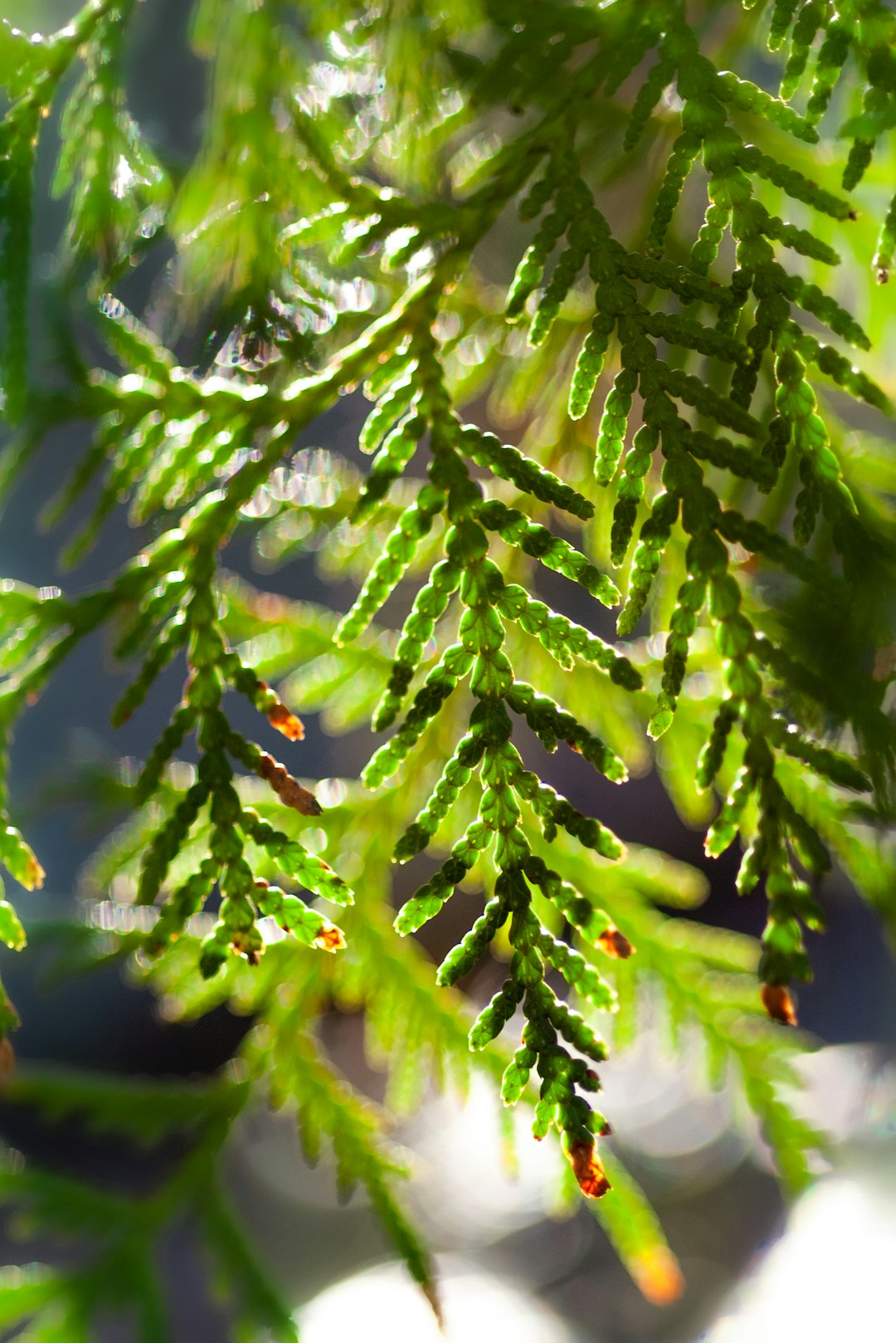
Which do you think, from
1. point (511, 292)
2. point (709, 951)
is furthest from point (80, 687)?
point (511, 292)

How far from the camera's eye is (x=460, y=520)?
0.56 metres

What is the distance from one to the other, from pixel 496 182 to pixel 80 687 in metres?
3.78

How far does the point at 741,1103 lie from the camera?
46.9 inches

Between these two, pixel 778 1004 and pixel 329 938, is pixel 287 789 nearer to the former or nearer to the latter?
pixel 329 938

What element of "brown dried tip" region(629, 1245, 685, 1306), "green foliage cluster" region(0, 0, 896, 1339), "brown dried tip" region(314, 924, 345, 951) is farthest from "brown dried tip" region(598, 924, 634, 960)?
"brown dried tip" region(629, 1245, 685, 1306)

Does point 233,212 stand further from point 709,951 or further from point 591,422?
point 709,951

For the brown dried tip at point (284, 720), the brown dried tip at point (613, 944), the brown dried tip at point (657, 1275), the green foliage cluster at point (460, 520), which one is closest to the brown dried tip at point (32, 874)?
the green foliage cluster at point (460, 520)

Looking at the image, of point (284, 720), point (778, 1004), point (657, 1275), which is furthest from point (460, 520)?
point (657, 1275)

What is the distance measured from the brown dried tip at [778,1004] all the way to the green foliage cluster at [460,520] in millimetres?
15

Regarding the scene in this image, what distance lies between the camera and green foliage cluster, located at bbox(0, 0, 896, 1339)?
1.64 feet

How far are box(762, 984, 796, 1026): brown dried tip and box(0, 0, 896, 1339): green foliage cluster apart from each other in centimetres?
1

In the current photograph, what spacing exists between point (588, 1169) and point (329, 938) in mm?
170

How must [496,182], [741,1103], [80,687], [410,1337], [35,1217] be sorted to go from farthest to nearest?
[80,687] → [410,1337] → [741,1103] → [35,1217] → [496,182]

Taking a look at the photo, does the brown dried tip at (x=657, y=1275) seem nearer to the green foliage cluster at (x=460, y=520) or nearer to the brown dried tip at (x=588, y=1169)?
the green foliage cluster at (x=460, y=520)
